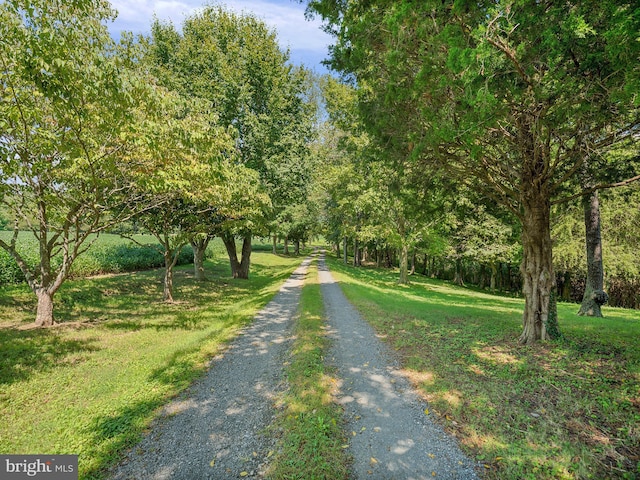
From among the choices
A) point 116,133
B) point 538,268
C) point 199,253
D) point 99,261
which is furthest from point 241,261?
point 538,268

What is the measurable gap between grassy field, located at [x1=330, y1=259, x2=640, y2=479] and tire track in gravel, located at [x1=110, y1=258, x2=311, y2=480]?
102 inches

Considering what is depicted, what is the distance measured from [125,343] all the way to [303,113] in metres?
16.4

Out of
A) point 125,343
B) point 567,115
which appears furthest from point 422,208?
point 125,343

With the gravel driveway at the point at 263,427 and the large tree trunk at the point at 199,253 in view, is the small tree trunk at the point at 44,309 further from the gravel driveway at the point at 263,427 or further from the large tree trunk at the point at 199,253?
the large tree trunk at the point at 199,253

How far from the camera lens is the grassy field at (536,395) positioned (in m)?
3.29

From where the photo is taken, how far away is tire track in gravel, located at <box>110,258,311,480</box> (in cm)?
329

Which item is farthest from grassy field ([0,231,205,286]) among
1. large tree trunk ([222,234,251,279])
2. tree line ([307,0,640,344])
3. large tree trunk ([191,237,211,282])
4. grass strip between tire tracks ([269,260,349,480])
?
tree line ([307,0,640,344])

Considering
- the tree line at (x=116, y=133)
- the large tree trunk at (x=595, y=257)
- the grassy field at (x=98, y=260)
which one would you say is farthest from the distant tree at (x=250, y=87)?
the large tree trunk at (x=595, y=257)

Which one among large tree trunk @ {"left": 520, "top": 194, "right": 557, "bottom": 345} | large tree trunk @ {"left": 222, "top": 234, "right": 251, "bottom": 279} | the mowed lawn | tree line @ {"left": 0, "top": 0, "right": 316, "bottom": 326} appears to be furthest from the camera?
large tree trunk @ {"left": 222, "top": 234, "right": 251, "bottom": 279}

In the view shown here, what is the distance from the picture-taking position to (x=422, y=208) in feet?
30.3

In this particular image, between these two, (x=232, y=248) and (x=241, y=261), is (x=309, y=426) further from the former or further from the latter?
(x=241, y=261)

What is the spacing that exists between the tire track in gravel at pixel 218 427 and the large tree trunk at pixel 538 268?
18.7 feet

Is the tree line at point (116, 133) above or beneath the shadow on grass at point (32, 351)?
above

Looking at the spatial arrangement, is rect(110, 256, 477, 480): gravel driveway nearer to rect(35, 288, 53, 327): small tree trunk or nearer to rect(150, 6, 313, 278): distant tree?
rect(35, 288, 53, 327): small tree trunk
